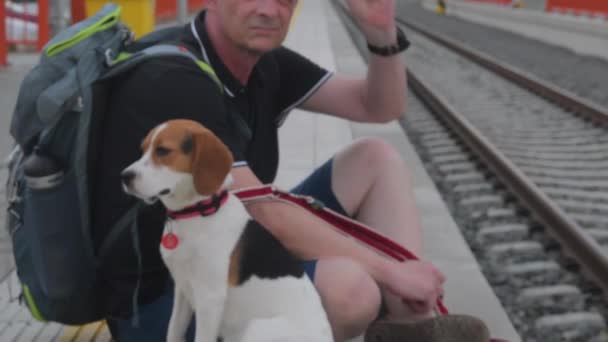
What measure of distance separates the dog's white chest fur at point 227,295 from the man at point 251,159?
270 millimetres

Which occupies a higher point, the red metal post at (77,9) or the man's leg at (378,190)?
the man's leg at (378,190)

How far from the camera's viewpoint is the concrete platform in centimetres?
313

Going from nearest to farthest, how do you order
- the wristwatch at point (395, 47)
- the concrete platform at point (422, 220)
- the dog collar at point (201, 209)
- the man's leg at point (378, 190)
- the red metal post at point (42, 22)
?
the dog collar at point (201, 209), the wristwatch at point (395, 47), the man's leg at point (378, 190), the concrete platform at point (422, 220), the red metal post at point (42, 22)

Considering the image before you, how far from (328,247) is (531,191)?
3.24 meters

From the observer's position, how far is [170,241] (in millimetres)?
1661

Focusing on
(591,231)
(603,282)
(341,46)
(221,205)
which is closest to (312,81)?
(221,205)

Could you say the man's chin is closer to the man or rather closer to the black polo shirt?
the man

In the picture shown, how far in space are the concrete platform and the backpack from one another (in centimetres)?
104

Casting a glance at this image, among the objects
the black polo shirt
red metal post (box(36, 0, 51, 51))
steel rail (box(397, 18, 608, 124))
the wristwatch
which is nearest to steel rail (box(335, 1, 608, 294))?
the wristwatch

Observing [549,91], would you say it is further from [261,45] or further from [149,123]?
[149,123]

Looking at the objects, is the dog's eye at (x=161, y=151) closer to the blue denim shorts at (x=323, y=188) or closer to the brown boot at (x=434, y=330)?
the brown boot at (x=434, y=330)

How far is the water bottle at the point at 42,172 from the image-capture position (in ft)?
6.44

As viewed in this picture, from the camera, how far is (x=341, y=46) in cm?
1584

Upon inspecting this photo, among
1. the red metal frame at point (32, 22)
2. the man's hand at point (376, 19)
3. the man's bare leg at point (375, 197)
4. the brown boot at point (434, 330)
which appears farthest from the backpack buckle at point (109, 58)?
the red metal frame at point (32, 22)
